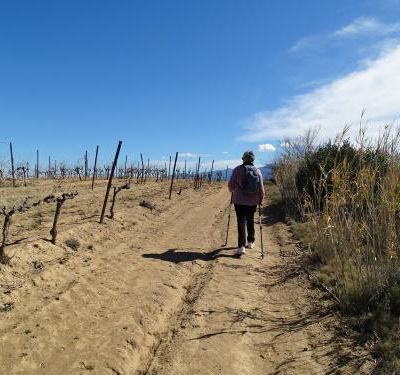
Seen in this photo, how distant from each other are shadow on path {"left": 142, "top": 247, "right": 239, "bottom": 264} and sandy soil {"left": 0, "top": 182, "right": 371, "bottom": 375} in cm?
2

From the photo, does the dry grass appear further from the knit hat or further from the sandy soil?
the knit hat

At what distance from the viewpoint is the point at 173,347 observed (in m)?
4.93

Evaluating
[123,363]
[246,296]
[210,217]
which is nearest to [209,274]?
[246,296]

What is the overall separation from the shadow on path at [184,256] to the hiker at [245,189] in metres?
0.47

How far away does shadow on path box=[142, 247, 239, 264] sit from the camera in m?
8.95

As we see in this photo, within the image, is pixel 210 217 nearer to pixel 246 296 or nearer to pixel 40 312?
pixel 246 296

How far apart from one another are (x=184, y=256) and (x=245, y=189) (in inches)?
70.6

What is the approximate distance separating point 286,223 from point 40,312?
407 inches

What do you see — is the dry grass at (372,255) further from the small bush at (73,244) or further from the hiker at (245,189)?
the small bush at (73,244)

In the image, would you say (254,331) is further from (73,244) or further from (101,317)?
(73,244)

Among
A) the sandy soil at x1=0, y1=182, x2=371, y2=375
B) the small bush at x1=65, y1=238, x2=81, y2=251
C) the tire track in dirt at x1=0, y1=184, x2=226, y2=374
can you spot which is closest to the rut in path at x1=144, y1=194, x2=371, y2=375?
the sandy soil at x1=0, y1=182, x2=371, y2=375

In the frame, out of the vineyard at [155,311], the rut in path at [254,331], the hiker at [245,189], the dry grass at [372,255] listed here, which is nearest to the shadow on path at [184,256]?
the vineyard at [155,311]

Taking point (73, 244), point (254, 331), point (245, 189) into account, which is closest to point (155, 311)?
point (254, 331)

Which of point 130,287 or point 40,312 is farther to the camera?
point 130,287
